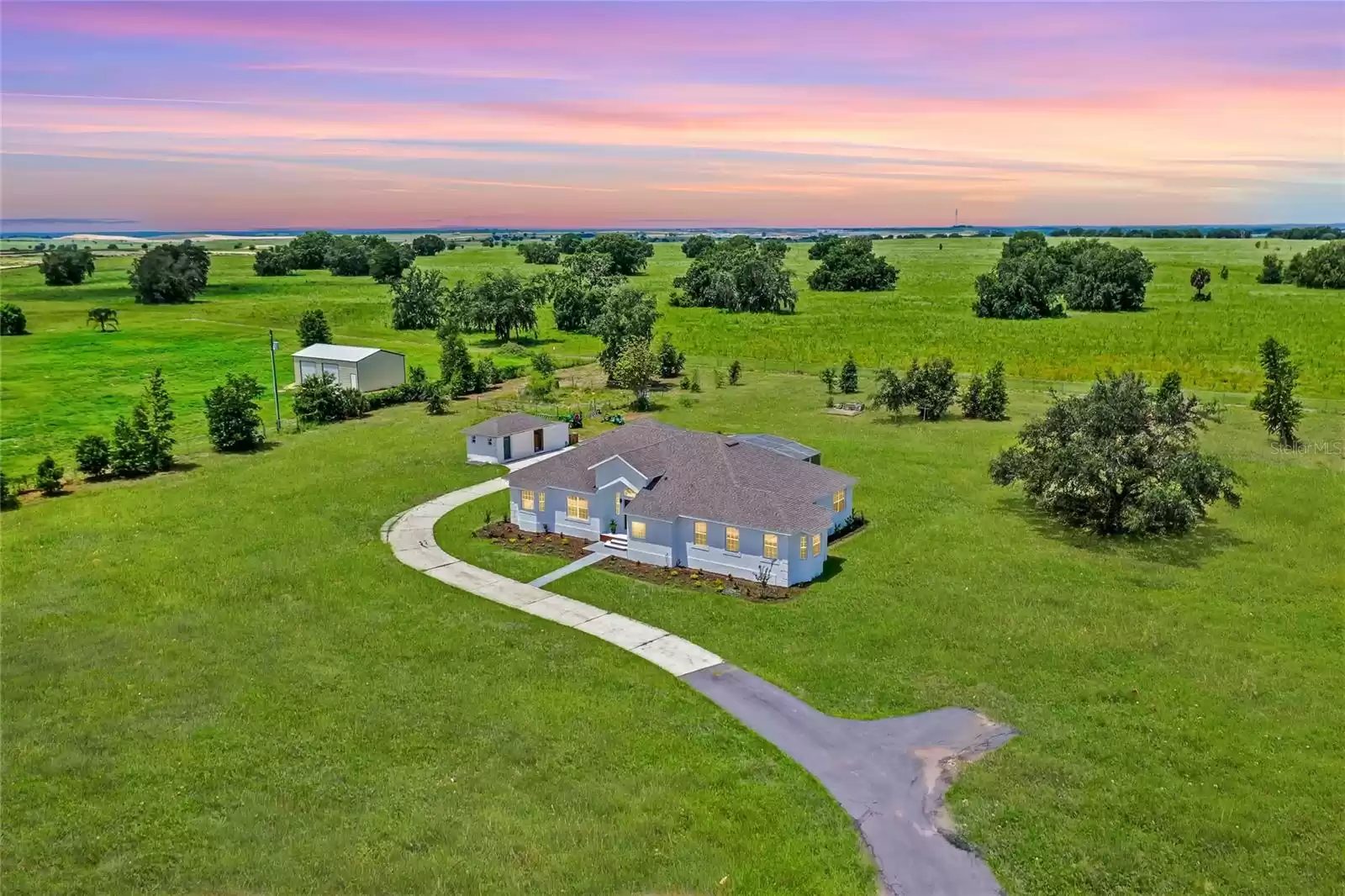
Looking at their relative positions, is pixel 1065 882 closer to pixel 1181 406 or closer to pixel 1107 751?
pixel 1107 751

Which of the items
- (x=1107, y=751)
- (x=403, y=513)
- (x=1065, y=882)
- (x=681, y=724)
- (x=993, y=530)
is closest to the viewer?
(x=1065, y=882)

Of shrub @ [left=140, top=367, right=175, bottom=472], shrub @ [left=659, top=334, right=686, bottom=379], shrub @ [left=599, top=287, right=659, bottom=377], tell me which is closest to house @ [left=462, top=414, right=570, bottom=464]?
shrub @ [left=140, top=367, right=175, bottom=472]

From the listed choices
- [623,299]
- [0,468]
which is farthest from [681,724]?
[623,299]

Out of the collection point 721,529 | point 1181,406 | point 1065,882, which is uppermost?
point 1181,406

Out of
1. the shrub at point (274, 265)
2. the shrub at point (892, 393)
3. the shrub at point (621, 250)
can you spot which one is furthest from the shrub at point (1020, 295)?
the shrub at point (274, 265)

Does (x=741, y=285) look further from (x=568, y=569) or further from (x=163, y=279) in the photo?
(x=568, y=569)

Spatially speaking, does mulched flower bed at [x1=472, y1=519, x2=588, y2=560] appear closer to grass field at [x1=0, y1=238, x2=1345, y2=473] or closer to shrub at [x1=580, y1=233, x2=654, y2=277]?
grass field at [x1=0, y1=238, x2=1345, y2=473]

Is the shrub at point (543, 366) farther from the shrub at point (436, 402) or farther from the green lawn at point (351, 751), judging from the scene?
the green lawn at point (351, 751)
